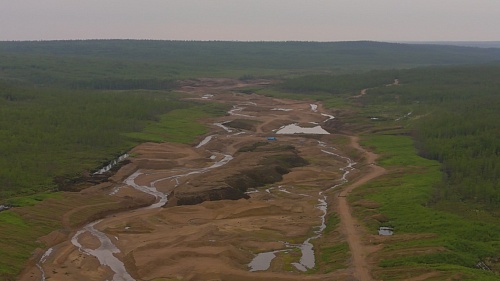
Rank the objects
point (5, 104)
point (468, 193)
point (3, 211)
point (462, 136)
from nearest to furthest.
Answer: point (3, 211) < point (468, 193) < point (462, 136) < point (5, 104)

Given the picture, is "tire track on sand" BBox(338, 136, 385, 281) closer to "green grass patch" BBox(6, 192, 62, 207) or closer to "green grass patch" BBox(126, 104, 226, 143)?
"green grass patch" BBox(6, 192, 62, 207)

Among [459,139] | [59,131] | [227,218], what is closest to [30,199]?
[227,218]

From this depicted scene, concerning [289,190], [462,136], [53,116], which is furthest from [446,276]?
[53,116]

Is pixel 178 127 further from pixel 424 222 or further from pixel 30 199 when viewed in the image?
Result: pixel 424 222

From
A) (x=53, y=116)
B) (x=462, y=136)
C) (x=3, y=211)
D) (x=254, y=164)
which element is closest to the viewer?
(x=3, y=211)

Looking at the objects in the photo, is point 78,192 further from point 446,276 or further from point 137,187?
point 446,276

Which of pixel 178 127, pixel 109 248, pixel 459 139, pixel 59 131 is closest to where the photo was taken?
pixel 109 248

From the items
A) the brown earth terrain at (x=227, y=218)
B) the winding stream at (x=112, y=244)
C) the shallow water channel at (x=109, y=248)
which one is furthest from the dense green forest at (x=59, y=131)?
the shallow water channel at (x=109, y=248)

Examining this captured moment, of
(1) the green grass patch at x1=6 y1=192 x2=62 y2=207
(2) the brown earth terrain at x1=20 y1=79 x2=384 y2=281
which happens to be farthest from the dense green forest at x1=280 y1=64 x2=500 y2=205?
(1) the green grass patch at x1=6 y1=192 x2=62 y2=207
